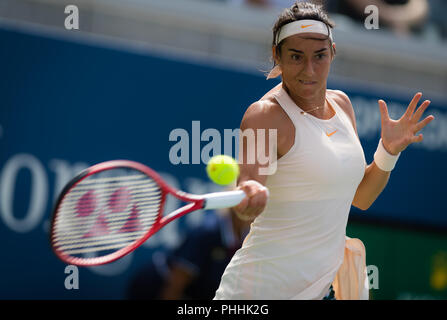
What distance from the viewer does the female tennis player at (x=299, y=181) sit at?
2.10 m

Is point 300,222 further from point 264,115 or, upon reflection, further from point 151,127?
point 151,127

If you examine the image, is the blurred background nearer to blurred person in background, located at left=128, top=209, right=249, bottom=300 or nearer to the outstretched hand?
blurred person in background, located at left=128, top=209, right=249, bottom=300

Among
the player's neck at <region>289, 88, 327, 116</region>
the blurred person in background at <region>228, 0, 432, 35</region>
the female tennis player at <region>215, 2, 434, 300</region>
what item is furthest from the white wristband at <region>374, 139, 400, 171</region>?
the blurred person in background at <region>228, 0, 432, 35</region>

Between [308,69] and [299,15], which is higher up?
[299,15]

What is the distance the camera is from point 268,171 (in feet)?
6.88

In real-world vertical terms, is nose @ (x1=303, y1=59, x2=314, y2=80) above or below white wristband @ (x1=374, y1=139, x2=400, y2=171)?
above

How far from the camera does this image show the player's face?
2191 millimetres

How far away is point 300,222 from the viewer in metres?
2.13

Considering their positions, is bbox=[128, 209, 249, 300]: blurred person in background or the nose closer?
the nose

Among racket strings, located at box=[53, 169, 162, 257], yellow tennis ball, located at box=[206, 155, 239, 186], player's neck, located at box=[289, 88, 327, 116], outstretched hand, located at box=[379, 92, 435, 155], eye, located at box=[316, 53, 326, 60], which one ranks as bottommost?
racket strings, located at box=[53, 169, 162, 257]

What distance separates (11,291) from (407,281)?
10.5ft

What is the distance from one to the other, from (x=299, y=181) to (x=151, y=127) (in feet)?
9.80

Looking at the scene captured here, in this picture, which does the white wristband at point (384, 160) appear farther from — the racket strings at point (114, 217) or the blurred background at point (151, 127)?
the blurred background at point (151, 127)

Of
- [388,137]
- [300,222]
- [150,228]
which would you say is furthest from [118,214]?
[388,137]
